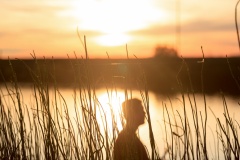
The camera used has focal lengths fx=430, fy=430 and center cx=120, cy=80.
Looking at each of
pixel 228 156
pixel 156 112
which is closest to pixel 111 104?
pixel 228 156

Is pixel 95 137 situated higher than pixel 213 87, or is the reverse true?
pixel 213 87

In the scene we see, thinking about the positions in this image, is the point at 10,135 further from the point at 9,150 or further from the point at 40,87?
the point at 40,87

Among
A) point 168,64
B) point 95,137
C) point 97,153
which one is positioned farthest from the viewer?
point 168,64

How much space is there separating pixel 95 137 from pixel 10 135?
24.0 inches

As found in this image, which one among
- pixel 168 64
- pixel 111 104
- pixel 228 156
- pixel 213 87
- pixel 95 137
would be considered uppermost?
pixel 168 64

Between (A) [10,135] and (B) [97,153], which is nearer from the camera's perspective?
(B) [97,153]

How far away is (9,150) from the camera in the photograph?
7.16ft

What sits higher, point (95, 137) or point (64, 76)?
point (64, 76)

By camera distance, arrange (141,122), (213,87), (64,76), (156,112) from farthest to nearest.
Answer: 1. (64,76)
2. (213,87)
3. (156,112)
4. (141,122)

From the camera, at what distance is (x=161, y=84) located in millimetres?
25016

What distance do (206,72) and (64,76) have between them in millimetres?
11451

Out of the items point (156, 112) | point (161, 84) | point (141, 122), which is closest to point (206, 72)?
point (161, 84)

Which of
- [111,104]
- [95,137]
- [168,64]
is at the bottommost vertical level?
[95,137]

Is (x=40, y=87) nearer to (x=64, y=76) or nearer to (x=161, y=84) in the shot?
(x=161, y=84)
